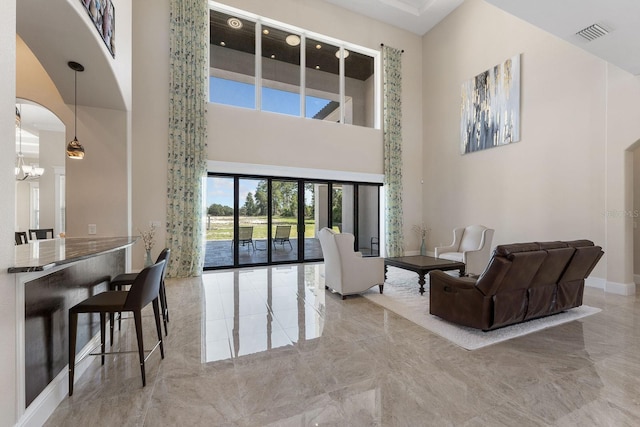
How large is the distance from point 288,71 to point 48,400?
24.4ft

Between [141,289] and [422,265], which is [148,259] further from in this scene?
[422,265]

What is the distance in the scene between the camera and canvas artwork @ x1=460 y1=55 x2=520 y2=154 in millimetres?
6188

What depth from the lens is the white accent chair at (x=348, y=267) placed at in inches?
175

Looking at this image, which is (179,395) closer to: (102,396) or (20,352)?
(102,396)

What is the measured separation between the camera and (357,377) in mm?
2348

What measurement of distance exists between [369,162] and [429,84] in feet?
10.1

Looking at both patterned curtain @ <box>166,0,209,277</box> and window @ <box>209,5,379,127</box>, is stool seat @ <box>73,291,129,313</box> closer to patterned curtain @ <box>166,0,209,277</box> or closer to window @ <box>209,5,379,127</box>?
patterned curtain @ <box>166,0,209,277</box>

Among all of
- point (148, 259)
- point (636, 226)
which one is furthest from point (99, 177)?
point (636, 226)

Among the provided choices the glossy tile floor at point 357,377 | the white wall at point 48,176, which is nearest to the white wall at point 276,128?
the glossy tile floor at point 357,377

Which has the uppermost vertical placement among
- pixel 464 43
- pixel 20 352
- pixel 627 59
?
pixel 464 43

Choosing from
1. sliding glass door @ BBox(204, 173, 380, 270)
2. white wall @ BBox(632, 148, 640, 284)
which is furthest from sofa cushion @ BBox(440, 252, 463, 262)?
white wall @ BBox(632, 148, 640, 284)

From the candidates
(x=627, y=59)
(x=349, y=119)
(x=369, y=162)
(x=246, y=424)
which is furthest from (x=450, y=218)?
(x=246, y=424)

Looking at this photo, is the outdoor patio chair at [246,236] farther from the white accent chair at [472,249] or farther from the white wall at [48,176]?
the white wall at [48,176]

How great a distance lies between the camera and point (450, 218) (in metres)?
7.85
